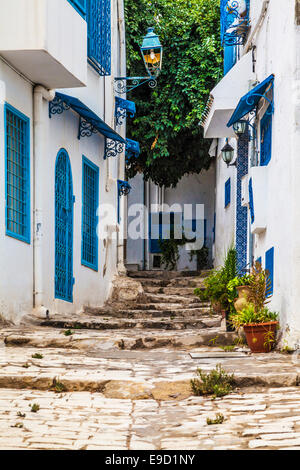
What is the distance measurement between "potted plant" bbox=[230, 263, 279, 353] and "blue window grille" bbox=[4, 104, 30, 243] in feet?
10.3

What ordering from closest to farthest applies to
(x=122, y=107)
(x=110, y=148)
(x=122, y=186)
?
(x=110, y=148) → (x=122, y=107) → (x=122, y=186)

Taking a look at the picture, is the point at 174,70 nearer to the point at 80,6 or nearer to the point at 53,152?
the point at 80,6

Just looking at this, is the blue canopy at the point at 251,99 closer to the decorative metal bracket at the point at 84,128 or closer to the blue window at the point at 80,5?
the decorative metal bracket at the point at 84,128

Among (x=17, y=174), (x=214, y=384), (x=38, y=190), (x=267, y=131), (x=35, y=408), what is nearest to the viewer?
(x=35, y=408)

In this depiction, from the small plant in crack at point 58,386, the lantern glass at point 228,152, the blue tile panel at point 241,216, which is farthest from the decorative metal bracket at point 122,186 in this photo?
the small plant in crack at point 58,386

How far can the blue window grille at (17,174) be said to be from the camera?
941 cm

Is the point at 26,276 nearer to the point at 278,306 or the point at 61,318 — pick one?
the point at 61,318

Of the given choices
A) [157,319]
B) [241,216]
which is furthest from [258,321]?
[241,216]

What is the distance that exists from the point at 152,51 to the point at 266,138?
4.80 meters


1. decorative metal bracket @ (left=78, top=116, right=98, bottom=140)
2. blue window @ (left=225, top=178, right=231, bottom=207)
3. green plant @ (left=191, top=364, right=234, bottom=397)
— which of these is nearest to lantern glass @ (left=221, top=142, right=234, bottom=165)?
blue window @ (left=225, top=178, right=231, bottom=207)

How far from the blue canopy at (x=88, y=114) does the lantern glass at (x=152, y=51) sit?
1.53 meters

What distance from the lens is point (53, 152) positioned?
11062mm

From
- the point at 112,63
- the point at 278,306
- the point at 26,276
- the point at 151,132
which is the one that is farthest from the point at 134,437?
the point at 151,132

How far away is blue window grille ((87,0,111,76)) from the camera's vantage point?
12.6 meters
